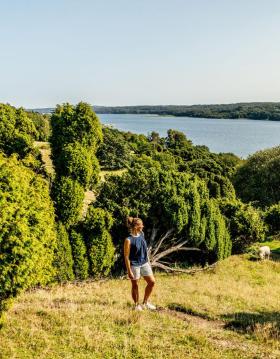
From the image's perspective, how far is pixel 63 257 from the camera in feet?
60.6

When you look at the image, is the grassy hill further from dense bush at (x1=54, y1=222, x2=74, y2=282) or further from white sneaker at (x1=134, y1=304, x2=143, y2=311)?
dense bush at (x1=54, y1=222, x2=74, y2=282)

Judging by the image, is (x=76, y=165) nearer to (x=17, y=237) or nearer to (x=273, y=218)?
(x=17, y=237)

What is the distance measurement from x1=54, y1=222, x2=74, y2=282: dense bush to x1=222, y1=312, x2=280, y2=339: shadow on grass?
313 inches

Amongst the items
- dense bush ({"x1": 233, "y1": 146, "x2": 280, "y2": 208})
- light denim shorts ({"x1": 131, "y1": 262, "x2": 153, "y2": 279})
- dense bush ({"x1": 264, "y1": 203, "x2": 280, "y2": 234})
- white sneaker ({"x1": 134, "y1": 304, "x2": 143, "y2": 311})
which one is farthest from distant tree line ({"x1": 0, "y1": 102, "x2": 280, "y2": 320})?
dense bush ({"x1": 233, "y1": 146, "x2": 280, "y2": 208})

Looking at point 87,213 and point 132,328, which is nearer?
point 132,328

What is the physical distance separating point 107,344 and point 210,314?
18.0 feet

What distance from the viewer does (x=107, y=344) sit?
9.03 m

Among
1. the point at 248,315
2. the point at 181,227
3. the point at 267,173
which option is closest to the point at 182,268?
the point at 181,227

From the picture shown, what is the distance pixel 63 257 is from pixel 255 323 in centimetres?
939

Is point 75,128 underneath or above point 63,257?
above

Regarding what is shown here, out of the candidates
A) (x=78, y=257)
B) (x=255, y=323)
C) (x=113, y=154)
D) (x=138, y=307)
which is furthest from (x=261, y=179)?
(x=138, y=307)

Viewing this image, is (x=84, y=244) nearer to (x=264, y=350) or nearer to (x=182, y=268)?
(x=182, y=268)

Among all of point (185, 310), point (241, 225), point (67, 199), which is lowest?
point (241, 225)

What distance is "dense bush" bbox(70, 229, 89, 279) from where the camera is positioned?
1919cm
